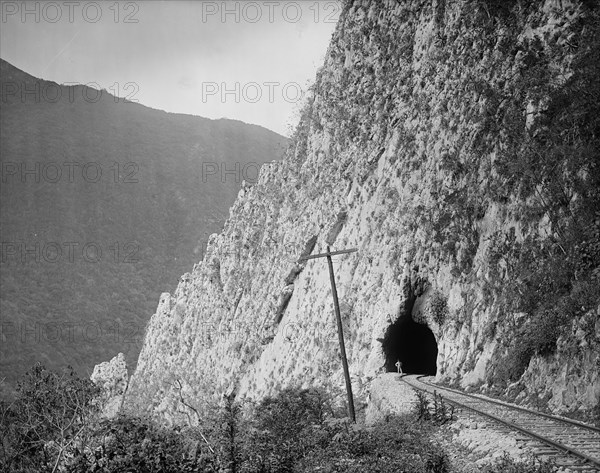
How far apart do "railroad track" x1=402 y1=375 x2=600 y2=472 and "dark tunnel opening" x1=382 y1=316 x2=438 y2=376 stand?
11.0m

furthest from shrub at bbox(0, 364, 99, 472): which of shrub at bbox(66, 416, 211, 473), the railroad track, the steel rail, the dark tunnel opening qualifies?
the dark tunnel opening

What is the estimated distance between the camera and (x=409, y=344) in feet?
103

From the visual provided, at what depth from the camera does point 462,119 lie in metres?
27.6

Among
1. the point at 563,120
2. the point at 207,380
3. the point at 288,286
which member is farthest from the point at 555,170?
the point at 207,380

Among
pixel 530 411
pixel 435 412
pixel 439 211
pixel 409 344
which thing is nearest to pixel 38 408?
pixel 435 412

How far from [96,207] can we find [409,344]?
454 feet

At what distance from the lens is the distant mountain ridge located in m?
118

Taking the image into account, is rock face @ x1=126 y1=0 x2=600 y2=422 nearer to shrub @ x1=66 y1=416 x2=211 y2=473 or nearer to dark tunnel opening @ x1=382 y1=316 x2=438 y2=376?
dark tunnel opening @ x1=382 y1=316 x2=438 y2=376

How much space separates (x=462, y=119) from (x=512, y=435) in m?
19.4

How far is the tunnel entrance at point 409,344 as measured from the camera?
28344 millimetres

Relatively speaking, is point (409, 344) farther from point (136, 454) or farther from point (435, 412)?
point (136, 454)

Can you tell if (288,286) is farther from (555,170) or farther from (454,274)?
(555,170)

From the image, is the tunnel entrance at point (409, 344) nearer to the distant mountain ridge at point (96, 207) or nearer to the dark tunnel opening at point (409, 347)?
the dark tunnel opening at point (409, 347)

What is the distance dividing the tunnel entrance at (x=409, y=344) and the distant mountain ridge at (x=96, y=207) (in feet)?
289
